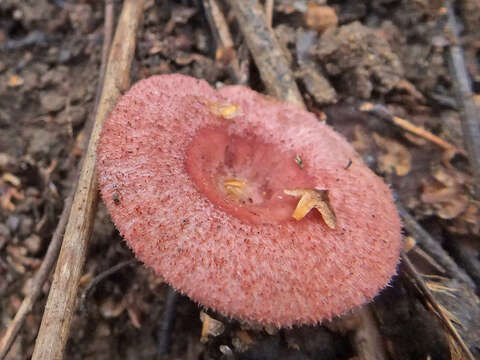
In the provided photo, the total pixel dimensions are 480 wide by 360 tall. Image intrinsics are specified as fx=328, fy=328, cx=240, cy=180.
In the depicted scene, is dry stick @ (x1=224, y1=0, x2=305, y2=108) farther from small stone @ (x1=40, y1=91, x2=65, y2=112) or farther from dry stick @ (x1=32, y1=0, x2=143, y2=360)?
small stone @ (x1=40, y1=91, x2=65, y2=112)

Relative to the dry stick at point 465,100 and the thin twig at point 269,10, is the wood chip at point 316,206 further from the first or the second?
the thin twig at point 269,10

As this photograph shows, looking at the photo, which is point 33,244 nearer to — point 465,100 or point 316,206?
point 316,206

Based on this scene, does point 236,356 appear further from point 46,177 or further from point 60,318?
point 46,177

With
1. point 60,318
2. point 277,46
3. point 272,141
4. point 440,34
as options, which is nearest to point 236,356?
point 60,318

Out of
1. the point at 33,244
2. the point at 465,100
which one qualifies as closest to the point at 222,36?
the point at 465,100

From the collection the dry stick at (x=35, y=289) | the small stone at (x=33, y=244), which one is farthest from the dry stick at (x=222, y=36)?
the small stone at (x=33, y=244)

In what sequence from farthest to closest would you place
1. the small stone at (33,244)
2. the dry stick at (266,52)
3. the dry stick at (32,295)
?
1. the dry stick at (266,52)
2. the small stone at (33,244)
3. the dry stick at (32,295)
